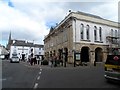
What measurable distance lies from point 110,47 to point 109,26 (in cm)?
506

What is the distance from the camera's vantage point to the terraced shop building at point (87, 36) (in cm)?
4116

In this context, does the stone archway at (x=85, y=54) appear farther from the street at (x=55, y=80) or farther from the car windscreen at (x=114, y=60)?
the car windscreen at (x=114, y=60)

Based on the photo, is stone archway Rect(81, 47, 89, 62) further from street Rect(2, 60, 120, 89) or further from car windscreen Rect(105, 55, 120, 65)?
car windscreen Rect(105, 55, 120, 65)

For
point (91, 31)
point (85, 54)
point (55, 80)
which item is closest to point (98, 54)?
point (85, 54)

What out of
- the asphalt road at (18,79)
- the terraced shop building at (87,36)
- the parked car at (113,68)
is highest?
the terraced shop building at (87,36)

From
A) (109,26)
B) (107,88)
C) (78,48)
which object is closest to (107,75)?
(107,88)

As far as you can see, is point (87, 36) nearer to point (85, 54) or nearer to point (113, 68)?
point (85, 54)

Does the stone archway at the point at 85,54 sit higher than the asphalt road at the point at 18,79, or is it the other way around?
the stone archway at the point at 85,54

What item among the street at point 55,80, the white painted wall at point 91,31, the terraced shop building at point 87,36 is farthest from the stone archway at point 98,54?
the street at point 55,80

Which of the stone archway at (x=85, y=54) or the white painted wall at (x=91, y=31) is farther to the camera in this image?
the stone archway at (x=85, y=54)

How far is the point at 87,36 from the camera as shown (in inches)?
1703

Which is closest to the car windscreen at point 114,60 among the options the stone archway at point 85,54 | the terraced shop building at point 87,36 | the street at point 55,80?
the street at point 55,80

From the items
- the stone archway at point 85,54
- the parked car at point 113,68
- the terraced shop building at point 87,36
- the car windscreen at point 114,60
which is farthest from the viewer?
the stone archway at point 85,54

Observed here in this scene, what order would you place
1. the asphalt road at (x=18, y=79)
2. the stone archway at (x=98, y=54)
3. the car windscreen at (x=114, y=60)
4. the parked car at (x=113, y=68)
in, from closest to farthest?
1. the asphalt road at (x=18, y=79)
2. the parked car at (x=113, y=68)
3. the car windscreen at (x=114, y=60)
4. the stone archway at (x=98, y=54)
